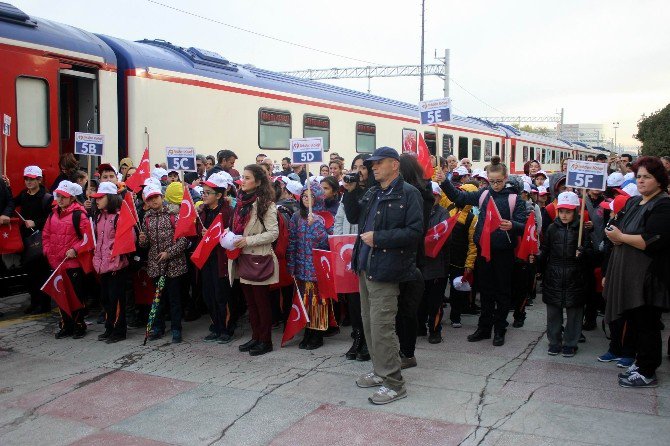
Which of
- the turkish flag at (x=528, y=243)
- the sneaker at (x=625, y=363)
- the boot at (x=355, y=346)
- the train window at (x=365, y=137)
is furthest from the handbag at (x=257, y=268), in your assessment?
the train window at (x=365, y=137)

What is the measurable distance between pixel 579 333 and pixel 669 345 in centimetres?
79

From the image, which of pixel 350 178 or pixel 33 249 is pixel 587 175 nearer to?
pixel 350 178

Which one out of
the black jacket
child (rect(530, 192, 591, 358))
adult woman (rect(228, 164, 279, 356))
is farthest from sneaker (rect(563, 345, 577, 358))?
adult woman (rect(228, 164, 279, 356))

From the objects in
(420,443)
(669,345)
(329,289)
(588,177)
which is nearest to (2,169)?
(329,289)

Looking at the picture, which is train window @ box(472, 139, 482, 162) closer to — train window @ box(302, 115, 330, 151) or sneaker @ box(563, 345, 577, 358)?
train window @ box(302, 115, 330, 151)

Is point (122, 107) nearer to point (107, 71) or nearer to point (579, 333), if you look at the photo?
point (107, 71)

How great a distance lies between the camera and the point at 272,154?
12586mm

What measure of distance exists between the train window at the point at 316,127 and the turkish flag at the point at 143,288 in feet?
21.9

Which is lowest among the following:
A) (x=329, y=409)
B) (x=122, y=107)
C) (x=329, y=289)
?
(x=329, y=409)

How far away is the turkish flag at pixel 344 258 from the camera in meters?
5.92

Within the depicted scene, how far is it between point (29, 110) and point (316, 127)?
658 cm

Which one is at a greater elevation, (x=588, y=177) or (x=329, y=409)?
(x=588, y=177)

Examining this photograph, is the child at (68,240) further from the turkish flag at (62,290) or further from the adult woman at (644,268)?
the adult woman at (644,268)

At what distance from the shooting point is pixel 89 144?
8.34 m
